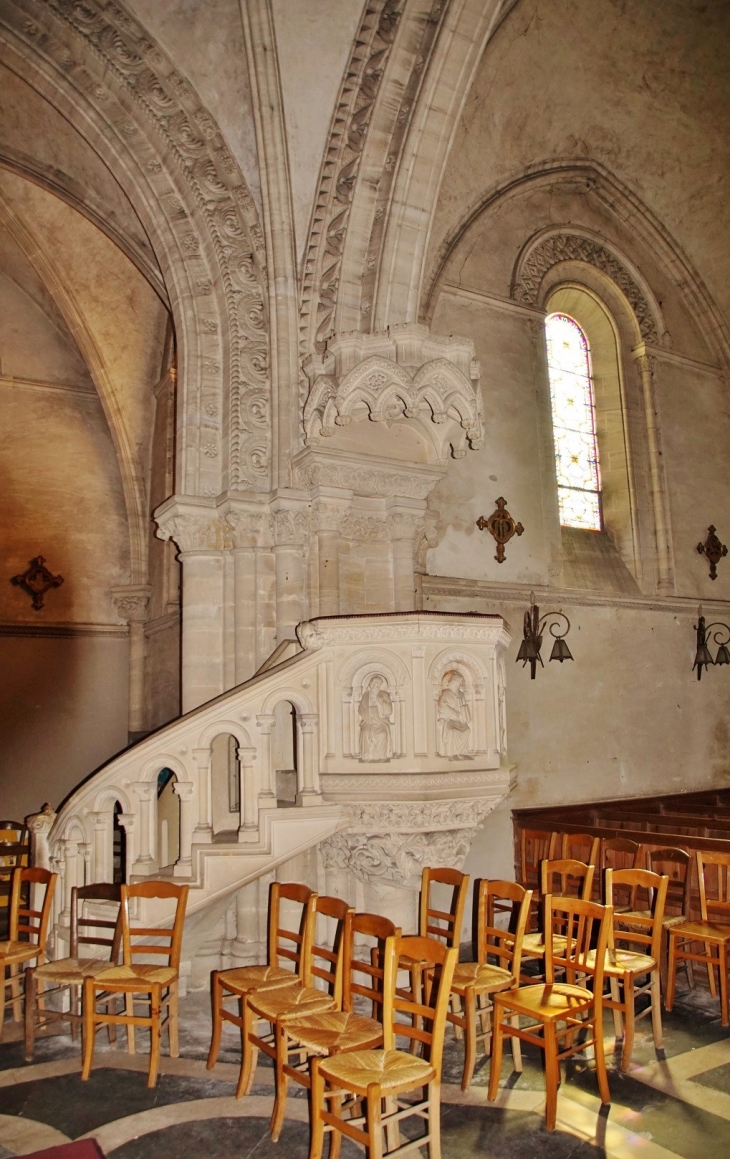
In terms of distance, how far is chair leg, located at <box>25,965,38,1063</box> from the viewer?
15.1 ft

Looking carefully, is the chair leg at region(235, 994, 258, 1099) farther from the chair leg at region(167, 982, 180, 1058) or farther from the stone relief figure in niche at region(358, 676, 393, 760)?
the stone relief figure in niche at region(358, 676, 393, 760)

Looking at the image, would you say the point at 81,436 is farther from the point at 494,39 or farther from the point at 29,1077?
the point at 29,1077

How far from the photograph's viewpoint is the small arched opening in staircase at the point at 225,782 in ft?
23.5

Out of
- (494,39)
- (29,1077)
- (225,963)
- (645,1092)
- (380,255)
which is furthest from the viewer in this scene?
(494,39)

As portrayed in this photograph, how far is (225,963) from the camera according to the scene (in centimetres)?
665

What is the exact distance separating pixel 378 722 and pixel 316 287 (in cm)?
400

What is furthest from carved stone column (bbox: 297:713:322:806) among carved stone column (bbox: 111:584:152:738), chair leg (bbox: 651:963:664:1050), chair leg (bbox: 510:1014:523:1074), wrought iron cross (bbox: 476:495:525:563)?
carved stone column (bbox: 111:584:152:738)

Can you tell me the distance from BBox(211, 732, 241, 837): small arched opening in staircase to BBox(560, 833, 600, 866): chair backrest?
8.28 ft

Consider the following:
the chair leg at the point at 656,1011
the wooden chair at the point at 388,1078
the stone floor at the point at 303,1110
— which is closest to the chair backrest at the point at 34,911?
the stone floor at the point at 303,1110

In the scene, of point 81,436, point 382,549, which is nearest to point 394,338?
point 382,549

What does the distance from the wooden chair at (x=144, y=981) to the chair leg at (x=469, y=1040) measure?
144cm

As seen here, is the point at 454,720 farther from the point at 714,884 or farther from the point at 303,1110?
the point at 714,884

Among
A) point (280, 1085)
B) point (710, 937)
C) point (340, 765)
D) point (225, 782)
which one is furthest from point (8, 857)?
point (710, 937)

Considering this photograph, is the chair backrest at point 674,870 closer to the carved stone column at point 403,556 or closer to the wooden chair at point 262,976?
the wooden chair at point 262,976
